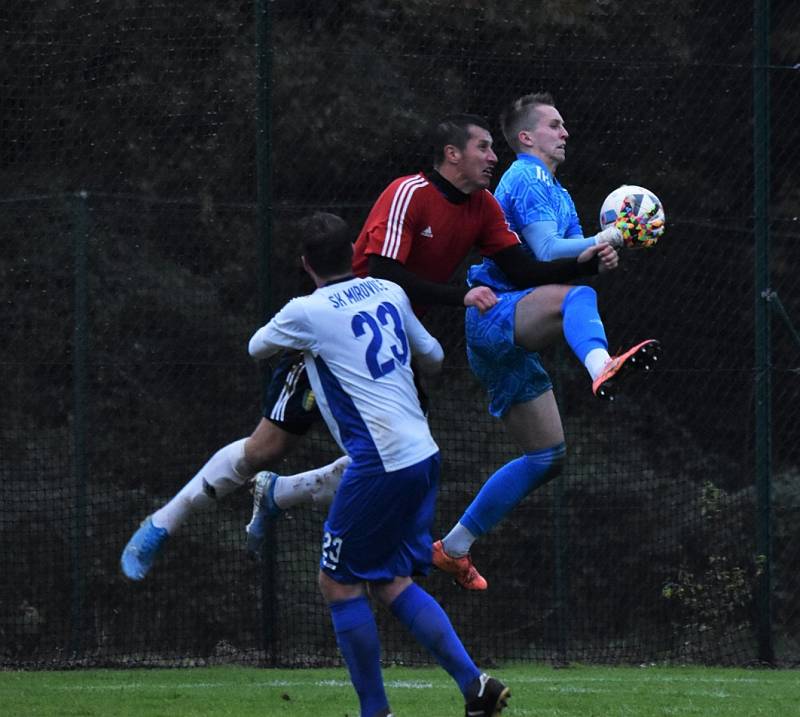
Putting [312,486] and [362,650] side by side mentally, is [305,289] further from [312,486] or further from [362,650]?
[362,650]

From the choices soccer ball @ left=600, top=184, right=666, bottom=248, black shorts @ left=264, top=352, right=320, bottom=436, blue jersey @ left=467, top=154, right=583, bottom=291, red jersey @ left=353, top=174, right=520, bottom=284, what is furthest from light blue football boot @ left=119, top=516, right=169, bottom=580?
soccer ball @ left=600, top=184, right=666, bottom=248

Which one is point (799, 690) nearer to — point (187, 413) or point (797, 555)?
point (797, 555)

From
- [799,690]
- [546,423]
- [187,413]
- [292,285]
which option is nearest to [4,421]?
[187,413]

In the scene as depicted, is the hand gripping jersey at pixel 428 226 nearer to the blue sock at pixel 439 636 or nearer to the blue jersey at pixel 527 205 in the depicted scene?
the blue jersey at pixel 527 205

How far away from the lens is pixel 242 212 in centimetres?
898

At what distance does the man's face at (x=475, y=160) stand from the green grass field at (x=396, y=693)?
203 cm

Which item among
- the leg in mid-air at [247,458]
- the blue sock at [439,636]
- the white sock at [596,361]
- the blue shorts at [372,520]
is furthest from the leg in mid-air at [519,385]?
the blue sock at [439,636]

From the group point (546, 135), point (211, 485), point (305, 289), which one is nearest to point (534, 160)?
point (546, 135)

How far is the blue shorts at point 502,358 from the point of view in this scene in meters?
6.48

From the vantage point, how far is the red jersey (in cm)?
587

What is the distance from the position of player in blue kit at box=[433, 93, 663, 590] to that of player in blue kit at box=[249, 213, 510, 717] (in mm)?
1335

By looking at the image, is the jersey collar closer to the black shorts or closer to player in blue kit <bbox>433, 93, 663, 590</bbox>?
player in blue kit <bbox>433, 93, 663, 590</bbox>

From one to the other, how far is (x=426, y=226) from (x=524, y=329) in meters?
0.71

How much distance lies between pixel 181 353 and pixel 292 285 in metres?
0.76
